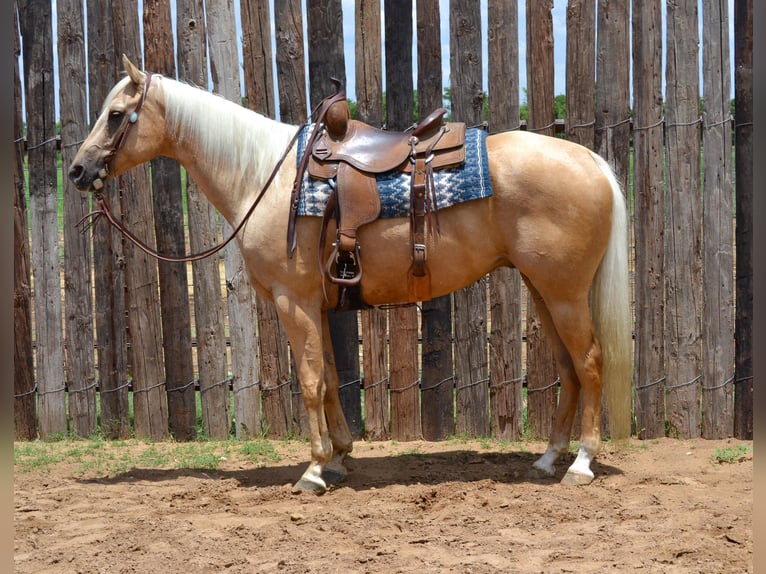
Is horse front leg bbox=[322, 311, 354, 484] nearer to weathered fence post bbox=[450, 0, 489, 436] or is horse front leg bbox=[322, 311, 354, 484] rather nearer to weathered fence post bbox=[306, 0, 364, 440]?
weathered fence post bbox=[306, 0, 364, 440]

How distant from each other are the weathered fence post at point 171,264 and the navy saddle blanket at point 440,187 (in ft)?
5.17

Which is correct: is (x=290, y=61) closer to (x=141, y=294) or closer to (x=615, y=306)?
(x=141, y=294)

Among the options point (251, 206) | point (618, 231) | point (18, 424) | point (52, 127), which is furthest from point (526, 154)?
point (18, 424)

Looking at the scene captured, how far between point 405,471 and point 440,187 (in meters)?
1.87

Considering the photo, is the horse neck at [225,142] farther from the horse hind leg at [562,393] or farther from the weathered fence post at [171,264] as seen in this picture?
the horse hind leg at [562,393]

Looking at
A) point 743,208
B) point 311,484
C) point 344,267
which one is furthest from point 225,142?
point 743,208

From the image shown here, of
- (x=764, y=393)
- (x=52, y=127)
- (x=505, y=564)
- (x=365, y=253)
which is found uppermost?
(x=52, y=127)

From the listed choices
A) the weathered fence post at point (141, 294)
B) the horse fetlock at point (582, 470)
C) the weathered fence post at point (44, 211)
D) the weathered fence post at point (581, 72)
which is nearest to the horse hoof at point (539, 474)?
the horse fetlock at point (582, 470)

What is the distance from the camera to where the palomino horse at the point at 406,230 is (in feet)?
14.4

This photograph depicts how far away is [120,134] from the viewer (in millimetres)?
4570

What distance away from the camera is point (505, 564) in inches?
131

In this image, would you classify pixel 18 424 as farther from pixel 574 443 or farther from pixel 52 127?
pixel 574 443

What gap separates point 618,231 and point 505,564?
6.92 feet

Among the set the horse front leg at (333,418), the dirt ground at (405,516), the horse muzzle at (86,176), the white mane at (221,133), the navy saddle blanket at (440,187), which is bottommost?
the dirt ground at (405,516)
